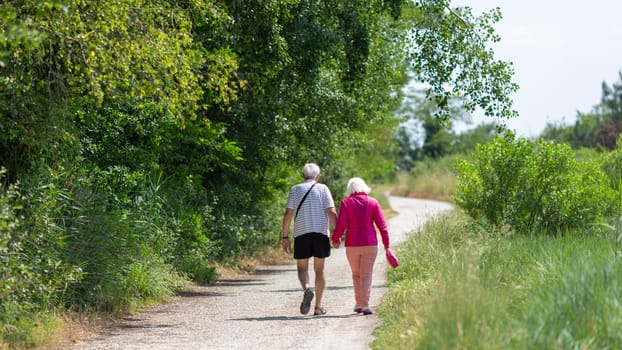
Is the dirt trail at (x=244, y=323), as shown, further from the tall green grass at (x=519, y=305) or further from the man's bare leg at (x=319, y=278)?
the tall green grass at (x=519, y=305)

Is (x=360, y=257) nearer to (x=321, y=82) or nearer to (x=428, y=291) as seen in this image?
(x=428, y=291)

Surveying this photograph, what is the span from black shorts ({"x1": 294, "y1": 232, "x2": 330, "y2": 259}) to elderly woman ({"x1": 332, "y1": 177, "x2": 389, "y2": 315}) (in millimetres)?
178

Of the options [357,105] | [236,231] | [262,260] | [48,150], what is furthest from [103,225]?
[262,260]

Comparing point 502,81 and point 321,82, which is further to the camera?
point 321,82

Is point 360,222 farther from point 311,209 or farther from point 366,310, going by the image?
point 366,310

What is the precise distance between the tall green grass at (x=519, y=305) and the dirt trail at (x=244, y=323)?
640mm

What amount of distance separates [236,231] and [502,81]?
5997 millimetres

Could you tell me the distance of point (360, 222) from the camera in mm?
12984

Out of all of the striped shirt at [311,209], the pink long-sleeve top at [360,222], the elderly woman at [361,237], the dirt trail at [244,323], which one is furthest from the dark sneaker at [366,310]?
the striped shirt at [311,209]

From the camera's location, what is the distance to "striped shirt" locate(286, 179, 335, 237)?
1314 cm

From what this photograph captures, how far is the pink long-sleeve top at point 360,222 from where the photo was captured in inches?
510

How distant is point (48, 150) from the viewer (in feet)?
38.6

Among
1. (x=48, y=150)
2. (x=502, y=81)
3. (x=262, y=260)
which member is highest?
(x=502, y=81)

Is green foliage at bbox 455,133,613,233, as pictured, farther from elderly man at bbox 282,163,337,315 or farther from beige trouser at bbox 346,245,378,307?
elderly man at bbox 282,163,337,315
